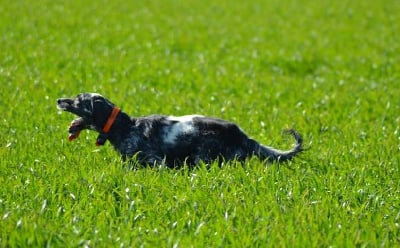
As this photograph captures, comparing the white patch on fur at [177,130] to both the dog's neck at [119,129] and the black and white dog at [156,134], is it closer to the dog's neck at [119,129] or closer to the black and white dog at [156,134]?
the black and white dog at [156,134]

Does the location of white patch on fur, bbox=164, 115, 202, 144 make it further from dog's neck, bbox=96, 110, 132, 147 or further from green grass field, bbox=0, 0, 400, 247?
green grass field, bbox=0, 0, 400, 247

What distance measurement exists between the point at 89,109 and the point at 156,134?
816mm

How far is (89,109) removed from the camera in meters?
8.23

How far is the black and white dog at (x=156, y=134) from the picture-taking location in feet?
27.0

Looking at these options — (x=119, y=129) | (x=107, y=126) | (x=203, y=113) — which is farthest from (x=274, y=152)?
(x=203, y=113)

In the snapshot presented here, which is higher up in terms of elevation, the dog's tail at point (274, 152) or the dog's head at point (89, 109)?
the dog's head at point (89, 109)

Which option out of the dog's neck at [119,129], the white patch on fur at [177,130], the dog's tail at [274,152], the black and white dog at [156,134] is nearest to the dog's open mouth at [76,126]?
the black and white dog at [156,134]

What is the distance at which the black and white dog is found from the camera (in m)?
8.24

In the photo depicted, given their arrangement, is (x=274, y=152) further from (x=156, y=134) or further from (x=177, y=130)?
(x=156, y=134)

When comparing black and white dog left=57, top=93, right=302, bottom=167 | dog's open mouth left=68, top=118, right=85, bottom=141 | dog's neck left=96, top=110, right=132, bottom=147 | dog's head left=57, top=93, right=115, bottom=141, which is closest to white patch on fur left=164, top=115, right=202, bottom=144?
black and white dog left=57, top=93, right=302, bottom=167

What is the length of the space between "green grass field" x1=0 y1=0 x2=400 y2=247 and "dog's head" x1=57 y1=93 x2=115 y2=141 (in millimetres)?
358

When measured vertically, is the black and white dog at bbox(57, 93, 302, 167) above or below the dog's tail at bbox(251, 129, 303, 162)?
above

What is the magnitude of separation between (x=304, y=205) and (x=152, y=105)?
17.3 ft

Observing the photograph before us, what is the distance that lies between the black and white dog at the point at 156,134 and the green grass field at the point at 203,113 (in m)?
0.30
